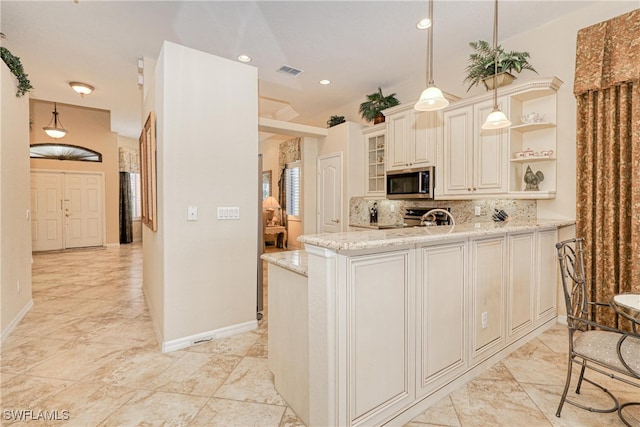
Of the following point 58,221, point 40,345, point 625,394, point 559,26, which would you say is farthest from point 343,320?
point 58,221

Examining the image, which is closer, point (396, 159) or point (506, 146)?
point (506, 146)

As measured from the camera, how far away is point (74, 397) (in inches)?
78.4

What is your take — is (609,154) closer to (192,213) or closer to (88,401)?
(192,213)

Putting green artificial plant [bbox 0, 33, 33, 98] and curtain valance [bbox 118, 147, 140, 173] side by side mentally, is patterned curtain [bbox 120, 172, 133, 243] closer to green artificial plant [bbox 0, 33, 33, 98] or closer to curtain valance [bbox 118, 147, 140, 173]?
curtain valance [bbox 118, 147, 140, 173]

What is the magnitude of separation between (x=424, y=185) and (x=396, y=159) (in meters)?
0.65

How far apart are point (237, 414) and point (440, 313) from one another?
1.36 metres

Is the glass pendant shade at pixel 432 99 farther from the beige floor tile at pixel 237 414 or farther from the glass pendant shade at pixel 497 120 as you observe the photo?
the beige floor tile at pixel 237 414

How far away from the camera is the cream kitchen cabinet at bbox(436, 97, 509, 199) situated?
3.28 metres

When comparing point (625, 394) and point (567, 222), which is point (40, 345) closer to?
point (625, 394)

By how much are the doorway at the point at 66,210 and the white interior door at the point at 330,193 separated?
619 cm

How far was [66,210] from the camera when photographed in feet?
25.2

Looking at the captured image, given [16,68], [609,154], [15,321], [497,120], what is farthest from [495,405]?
[16,68]

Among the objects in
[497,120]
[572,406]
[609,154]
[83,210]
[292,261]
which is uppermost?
[497,120]

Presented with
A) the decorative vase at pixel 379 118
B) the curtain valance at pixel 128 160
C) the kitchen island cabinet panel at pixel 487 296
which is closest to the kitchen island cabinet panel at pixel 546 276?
the kitchen island cabinet panel at pixel 487 296
